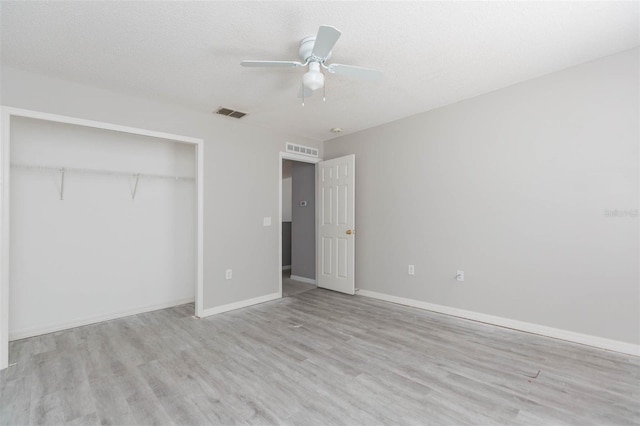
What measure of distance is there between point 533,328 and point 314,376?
89.7 inches

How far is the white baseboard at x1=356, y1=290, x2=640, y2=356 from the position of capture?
2566mm

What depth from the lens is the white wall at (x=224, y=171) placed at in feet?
A: 9.75

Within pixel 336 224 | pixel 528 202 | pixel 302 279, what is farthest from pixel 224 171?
pixel 528 202

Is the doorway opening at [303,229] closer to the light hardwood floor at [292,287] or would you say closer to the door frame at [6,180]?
the light hardwood floor at [292,287]

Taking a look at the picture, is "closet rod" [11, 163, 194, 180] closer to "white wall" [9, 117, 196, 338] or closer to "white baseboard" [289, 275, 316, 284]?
"white wall" [9, 117, 196, 338]

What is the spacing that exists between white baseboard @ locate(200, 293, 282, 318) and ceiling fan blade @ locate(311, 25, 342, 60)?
314 cm

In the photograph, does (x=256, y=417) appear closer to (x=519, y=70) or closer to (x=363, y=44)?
(x=363, y=44)

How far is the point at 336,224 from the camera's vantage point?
15.8ft

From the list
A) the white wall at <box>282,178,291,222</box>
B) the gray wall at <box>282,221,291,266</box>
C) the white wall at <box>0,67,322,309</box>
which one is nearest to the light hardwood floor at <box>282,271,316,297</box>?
the white wall at <box>0,67,322,309</box>

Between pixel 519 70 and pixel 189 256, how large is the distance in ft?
14.8

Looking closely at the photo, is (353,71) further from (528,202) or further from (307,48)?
(528,202)

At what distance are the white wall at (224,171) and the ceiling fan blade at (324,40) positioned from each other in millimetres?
2191

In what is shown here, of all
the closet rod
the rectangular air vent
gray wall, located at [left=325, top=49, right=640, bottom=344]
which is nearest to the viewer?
gray wall, located at [left=325, top=49, right=640, bottom=344]

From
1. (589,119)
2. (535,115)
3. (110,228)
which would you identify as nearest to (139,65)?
(110,228)
